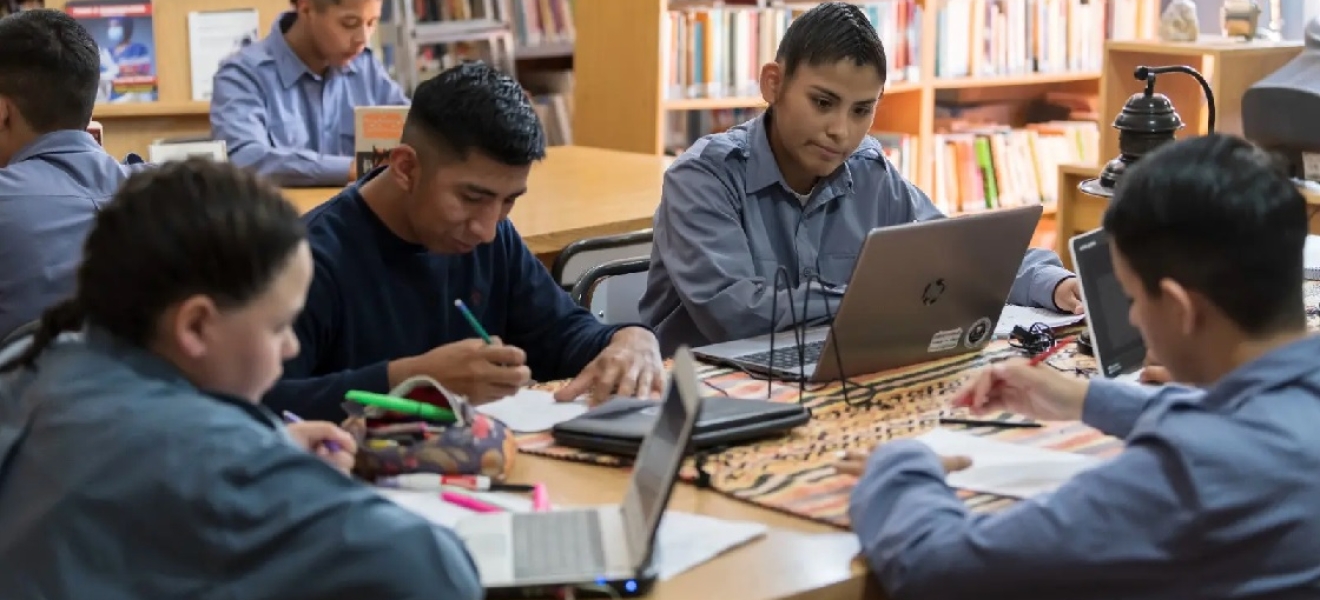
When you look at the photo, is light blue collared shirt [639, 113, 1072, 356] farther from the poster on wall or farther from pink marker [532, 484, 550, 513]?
the poster on wall

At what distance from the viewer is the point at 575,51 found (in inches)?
207

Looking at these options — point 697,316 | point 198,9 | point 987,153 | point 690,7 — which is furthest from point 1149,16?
point 697,316

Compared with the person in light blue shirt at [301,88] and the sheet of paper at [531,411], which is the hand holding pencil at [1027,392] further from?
the person in light blue shirt at [301,88]

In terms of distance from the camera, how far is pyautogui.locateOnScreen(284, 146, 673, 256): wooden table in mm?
3643

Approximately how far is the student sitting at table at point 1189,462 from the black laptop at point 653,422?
0.31 meters

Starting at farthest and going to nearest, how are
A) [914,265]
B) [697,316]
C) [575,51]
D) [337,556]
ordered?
[575,51]
[697,316]
[914,265]
[337,556]

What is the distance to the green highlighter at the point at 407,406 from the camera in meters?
1.84

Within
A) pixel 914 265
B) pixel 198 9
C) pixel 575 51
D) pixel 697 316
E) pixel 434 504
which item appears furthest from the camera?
pixel 575 51

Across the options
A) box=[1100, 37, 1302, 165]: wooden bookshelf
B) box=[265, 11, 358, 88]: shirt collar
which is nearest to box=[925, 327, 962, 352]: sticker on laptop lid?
box=[1100, 37, 1302, 165]: wooden bookshelf

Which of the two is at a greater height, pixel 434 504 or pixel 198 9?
pixel 198 9

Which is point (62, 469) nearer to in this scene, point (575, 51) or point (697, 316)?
point (697, 316)

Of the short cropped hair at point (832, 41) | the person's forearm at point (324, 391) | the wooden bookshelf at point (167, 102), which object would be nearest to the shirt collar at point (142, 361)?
the person's forearm at point (324, 391)

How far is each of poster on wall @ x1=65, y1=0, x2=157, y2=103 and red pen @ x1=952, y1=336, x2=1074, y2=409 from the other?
3183 mm

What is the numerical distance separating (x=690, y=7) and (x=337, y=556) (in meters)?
4.03
